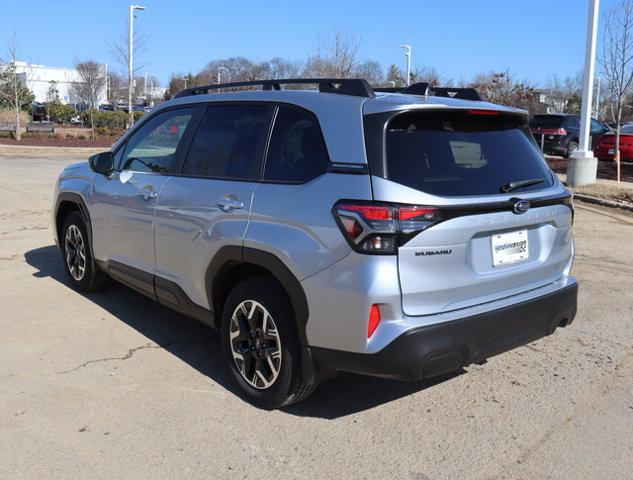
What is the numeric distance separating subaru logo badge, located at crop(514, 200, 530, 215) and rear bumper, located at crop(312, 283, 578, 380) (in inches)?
19.8

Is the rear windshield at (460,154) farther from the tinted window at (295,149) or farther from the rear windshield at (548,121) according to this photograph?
the rear windshield at (548,121)

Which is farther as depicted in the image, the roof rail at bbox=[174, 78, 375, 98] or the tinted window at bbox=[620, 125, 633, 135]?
the tinted window at bbox=[620, 125, 633, 135]

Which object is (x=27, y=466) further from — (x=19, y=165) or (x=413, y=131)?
(x=19, y=165)

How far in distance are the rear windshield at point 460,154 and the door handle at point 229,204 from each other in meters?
0.99

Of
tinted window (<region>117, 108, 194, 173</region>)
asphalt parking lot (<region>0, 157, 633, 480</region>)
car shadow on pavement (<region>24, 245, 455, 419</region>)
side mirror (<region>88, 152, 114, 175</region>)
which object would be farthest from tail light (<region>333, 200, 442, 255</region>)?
side mirror (<region>88, 152, 114, 175</region>)

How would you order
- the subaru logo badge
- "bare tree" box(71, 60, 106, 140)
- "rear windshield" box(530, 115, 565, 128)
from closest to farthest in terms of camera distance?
the subaru logo badge → "rear windshield" box(530, 115, 565, 128) → "bare tree" box(71, 60, 106, 140)

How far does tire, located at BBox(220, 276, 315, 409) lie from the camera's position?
3420 mm

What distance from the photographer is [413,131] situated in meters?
3.30

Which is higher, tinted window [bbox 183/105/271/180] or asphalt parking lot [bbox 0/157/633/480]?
tinted window [bbox 183/105/271/180]

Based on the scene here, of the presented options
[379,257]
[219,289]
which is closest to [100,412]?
[219,289]

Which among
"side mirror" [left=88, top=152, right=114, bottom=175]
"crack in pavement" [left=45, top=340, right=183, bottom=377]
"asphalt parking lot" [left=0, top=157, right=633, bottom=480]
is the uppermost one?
"side mirror" [left=88, top=152, right=114, bottom=175]

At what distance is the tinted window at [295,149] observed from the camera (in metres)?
3.36

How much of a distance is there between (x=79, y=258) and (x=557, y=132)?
67.7 feet

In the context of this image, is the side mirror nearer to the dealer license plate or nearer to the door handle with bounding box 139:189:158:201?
the door handle with bounding box 139:189:158:201
